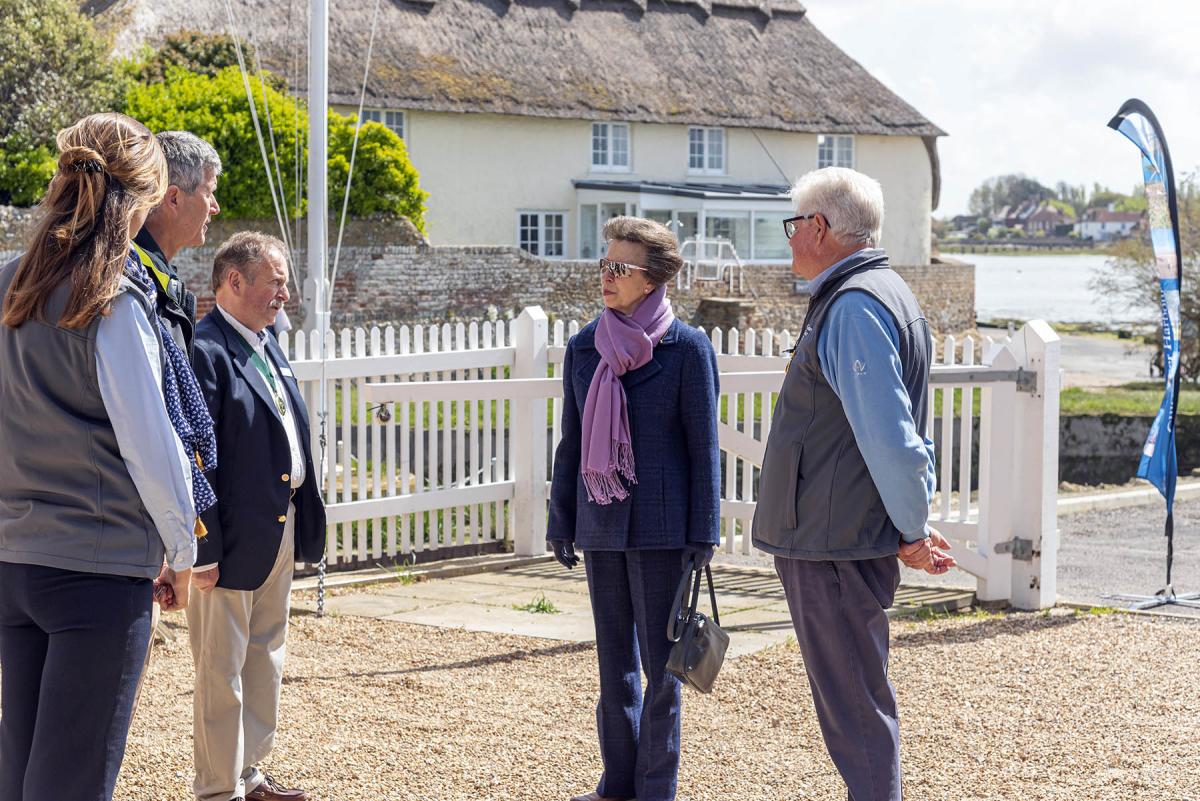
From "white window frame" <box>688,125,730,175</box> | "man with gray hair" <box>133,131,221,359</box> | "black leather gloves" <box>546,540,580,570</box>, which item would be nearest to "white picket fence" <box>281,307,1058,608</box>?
"black leather gloves" <box>546,540,580,570</box>

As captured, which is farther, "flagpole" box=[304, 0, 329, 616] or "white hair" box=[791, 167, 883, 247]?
"flagpole" box=[304, 0, 329, 616]

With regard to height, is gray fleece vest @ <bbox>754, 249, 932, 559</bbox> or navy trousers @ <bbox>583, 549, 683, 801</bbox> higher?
gray fleece vest @ <bbox>754, 249, 932, 559</bbox>

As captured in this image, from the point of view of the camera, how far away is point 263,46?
33.2 metres

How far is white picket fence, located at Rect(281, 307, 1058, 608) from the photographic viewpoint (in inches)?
298

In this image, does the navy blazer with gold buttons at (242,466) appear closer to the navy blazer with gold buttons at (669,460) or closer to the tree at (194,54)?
the navy blazer with gold buttons at (669,460)

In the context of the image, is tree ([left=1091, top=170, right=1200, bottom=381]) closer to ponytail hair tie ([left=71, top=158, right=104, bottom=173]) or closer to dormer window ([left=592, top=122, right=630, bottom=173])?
dormer window ([left=592, top=122, right=630, bottom=173])

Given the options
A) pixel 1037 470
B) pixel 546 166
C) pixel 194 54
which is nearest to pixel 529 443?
pixel 1037 470

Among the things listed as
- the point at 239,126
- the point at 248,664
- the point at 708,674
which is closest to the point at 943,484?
the point at 708,674

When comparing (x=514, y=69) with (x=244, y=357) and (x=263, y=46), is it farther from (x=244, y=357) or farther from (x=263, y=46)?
(x=244, y=357)

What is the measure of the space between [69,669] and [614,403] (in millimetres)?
1916

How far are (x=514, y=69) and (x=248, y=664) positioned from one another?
109ft

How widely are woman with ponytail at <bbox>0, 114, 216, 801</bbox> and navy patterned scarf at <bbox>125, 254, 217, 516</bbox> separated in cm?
6

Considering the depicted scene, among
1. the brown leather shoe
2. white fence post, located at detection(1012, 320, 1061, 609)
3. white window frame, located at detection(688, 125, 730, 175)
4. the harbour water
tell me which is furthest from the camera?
the harbour water

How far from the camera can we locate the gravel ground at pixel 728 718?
16.2 ft
